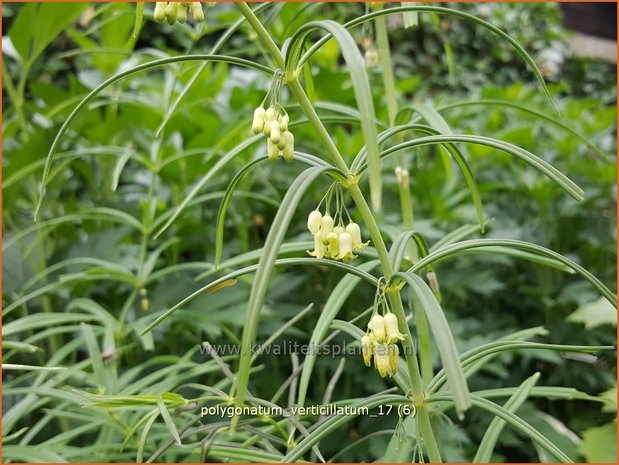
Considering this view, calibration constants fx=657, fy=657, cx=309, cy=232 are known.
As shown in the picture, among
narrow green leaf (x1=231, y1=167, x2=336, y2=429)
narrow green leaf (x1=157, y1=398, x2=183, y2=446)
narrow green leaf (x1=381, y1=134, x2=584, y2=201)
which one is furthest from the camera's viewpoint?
narrow green leaf (x1=157, y1=398, x2=183, y2=446)

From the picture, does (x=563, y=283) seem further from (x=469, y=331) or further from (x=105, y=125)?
(x=105, y=125)

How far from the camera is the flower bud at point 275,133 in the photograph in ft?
1.80

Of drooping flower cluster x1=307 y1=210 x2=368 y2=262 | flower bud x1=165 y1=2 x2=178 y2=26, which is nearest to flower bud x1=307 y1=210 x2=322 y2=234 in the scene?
drooping flower cluster x1=307 y1=210 x2=368 y2=262

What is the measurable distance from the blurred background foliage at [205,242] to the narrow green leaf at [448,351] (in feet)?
1.71

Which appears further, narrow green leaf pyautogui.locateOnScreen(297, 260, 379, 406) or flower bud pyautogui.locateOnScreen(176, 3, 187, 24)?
narrow green leaf pyautogui.locateOnScreen(297, 260, 379, 406)

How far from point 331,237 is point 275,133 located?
11 cm

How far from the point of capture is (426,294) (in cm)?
49

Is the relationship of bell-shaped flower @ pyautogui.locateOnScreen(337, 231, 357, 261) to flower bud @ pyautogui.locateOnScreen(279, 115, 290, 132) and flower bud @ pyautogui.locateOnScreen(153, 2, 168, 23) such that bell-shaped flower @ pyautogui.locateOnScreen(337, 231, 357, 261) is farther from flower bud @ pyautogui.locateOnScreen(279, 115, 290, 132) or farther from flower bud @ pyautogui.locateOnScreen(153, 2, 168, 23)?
flower bud @ pyautogui.locateOnScreen(153, 2, 168, 23)

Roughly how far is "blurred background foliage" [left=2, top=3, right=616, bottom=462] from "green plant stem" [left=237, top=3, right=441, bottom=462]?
0.42 meters

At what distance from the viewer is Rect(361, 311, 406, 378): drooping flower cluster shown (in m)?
0.57

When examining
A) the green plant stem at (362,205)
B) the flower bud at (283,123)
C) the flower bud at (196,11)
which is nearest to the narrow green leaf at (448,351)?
the green plant stem at (362,205)

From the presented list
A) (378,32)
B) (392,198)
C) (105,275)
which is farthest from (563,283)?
(105,275)

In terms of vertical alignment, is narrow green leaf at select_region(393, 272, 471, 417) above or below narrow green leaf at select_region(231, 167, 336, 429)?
below

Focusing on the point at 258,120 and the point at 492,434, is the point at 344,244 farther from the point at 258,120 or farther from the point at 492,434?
the point at 492,434
